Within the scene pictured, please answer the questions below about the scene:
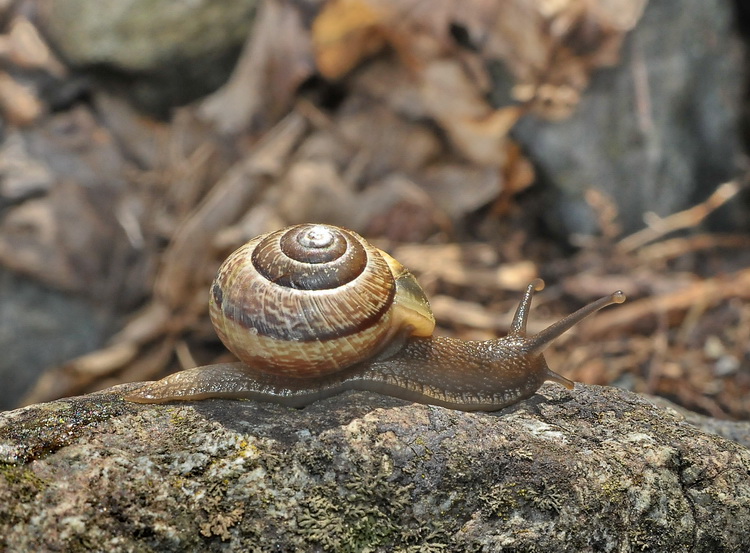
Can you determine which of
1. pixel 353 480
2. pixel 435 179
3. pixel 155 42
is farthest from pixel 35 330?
pixel 353 480

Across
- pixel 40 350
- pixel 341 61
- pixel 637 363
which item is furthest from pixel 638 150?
pixel 40 350

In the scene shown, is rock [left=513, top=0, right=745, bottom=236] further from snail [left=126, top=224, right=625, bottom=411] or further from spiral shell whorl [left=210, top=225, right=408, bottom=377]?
spiral shell whorl [left=210, top=225, right=408, bottom=377]

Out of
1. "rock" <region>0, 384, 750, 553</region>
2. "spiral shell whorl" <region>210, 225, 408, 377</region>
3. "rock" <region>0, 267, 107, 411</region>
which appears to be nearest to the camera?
"rock" <region>0, 384, 750, 553</region>

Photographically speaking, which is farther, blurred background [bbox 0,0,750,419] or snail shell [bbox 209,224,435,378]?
blurred background [bbox 0,0,750,419]

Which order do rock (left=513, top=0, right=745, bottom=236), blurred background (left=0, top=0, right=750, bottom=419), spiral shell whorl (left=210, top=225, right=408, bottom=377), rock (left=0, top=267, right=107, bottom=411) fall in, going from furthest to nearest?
rock (left=513, top=0, right=745, bottom=236) → blurred background (left=0, top=0, right=750, bottom=419) → rock (left=0, top=267, right=107, bottom=411) → spiral shell whorl (left=210, top=225, right=408, bottom=377)

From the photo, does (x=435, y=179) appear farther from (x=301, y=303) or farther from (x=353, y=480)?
(x=353, y=480)

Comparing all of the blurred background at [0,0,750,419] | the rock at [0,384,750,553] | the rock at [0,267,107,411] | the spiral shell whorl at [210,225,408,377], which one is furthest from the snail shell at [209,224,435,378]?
the rock at [0,267,107,411]
